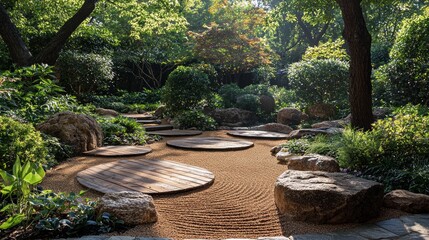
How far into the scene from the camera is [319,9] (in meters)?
8.55

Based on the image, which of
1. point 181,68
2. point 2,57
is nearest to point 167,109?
point 181,68

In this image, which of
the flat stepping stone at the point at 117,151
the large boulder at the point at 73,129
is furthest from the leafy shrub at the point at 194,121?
the large boulder at the point at 73,129

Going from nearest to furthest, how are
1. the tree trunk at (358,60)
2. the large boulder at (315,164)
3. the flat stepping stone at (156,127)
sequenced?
1. the large boulder at (315,164)
2. the tree trunk at (358,60)
3. the flat stepping stone at (156,127)

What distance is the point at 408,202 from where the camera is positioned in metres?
3.12

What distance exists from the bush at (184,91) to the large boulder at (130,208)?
7.21 metres

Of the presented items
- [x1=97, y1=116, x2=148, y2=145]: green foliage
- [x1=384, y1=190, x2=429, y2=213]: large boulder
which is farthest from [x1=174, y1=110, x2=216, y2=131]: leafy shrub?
[x1=384, y1=190, x2=429, y2=213]: large boulder

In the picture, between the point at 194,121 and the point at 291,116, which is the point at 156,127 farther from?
the point at 291,116

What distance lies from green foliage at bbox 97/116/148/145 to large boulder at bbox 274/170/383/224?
419 centimetres

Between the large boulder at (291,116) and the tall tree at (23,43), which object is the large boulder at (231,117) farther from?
the tall tree at (23,43)

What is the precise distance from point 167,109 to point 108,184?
22.0 feet

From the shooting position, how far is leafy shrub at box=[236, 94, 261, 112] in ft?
36.1

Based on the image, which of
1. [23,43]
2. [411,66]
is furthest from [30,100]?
[411,66]

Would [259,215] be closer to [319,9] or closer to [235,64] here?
[319,9]

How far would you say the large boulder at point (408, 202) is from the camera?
3088mm
